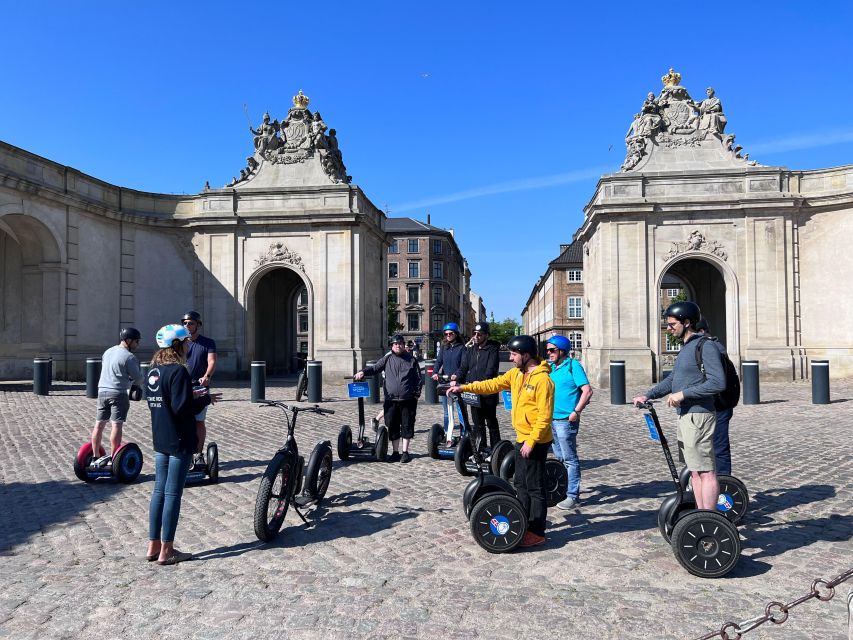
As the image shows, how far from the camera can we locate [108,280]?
20.1 metres


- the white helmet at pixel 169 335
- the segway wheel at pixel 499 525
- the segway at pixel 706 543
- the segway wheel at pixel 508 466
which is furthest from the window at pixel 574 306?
the white helmet at pixel 169 335

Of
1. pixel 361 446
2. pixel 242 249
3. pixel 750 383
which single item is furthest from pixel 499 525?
pixel 242 249

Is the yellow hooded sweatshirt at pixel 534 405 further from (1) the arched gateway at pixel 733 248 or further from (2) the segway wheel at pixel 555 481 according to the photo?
(1) the arched gateway at pixel 733 248

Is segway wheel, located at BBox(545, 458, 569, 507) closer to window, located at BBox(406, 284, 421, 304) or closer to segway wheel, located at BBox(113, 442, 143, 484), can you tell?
segway wheel, located at BBox(113, 442, 143, 484)

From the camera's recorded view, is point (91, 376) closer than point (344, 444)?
No

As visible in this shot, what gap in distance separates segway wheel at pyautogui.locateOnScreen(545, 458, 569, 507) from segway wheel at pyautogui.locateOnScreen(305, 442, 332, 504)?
210cm

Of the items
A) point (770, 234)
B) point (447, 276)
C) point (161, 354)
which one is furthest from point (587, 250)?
point (447, 276)

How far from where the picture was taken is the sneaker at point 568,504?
555cm

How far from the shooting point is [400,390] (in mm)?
7469

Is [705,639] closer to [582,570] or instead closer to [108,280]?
[582,570]

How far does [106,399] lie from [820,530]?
7.02 m

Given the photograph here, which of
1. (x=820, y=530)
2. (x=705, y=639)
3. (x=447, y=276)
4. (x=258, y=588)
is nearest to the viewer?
(x=705, y=639)

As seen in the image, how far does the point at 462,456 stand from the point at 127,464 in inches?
144

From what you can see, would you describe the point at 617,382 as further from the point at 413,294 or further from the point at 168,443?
the point at 413,294
